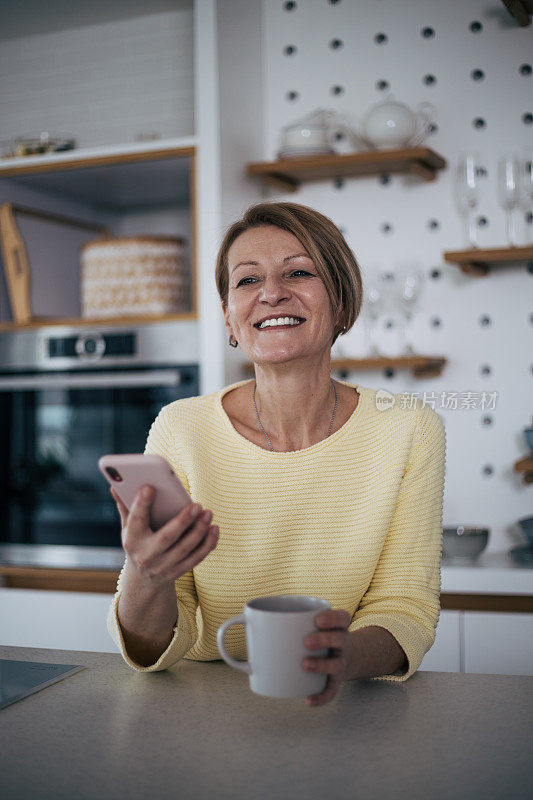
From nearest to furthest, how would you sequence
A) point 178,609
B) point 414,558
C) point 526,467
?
1. point 178,609
2. point 414,558
3. point 526,467

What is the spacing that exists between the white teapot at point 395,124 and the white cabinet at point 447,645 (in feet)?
4.28

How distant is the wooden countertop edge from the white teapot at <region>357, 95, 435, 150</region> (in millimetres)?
1259

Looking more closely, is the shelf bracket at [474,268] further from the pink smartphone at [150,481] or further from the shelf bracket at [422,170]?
the pink smartphone at [150,481]

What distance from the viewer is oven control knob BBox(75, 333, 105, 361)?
8.66ft

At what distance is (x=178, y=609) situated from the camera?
1.21m

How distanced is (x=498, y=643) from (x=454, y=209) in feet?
4.14

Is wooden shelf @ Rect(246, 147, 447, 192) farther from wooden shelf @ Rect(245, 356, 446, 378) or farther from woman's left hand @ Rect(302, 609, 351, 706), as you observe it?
woman's left hand @ Rect(302, 609, 351, 706)

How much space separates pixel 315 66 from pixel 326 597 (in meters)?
2.01

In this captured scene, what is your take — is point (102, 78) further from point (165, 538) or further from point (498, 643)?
point (165, 538)

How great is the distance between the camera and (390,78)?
2.76m

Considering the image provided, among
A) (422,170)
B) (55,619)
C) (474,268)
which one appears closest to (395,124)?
(422,170)

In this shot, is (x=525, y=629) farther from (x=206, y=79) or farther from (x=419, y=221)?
(x=206, y=79)

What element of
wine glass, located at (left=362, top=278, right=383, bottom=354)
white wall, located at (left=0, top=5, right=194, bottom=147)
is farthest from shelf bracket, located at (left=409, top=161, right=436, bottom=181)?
white wall, located at (left=0, top=5, right=194, bottom=147)

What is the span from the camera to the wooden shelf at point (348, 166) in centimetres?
250
